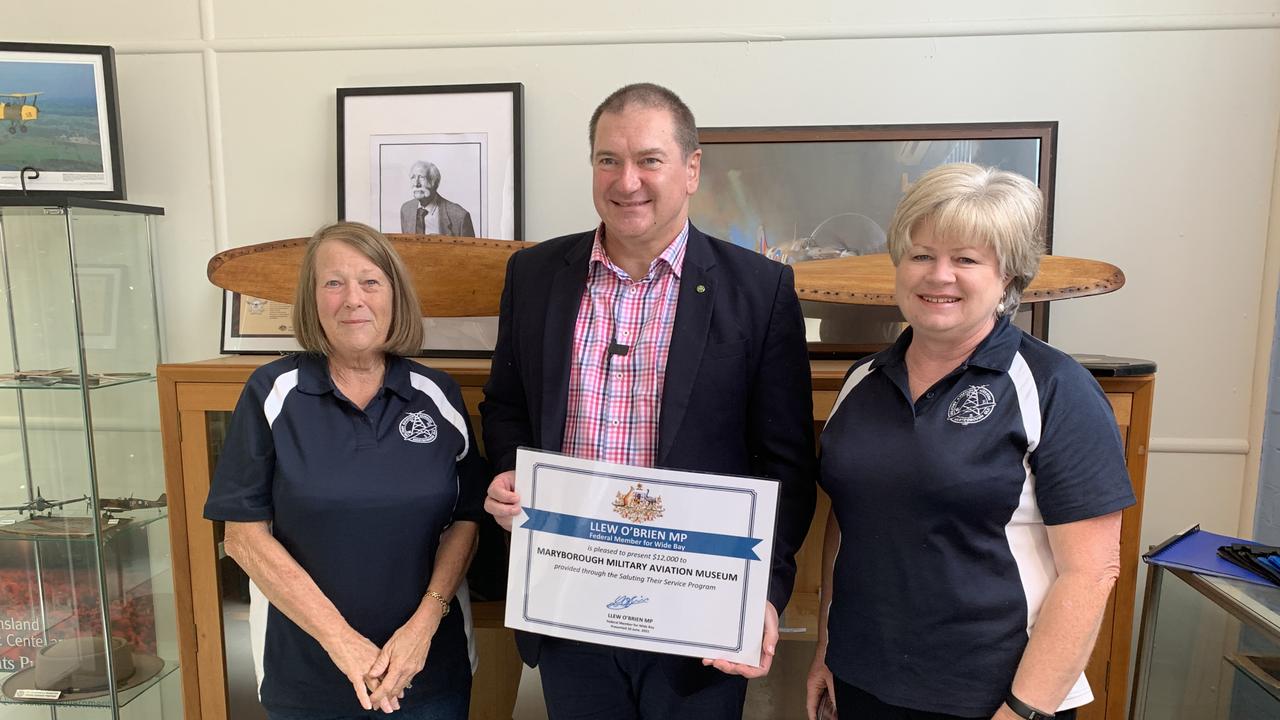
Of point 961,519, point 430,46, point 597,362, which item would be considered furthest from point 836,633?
point 430,46

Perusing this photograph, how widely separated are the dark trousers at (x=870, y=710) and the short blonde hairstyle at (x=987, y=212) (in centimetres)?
76

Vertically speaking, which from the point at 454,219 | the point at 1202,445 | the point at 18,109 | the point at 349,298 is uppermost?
the point at 18,109

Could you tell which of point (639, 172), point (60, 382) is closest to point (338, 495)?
point (639, 172)

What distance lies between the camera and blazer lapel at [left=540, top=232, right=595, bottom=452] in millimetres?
1369

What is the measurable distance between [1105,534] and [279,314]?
7.55ft

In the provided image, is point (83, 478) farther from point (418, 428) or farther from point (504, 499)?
point (504, 499)

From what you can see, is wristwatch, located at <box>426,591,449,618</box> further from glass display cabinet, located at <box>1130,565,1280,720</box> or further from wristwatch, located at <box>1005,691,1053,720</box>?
glass display cabinet, located at <box>1130,565,1280,720</box>

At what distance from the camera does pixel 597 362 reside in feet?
4.54

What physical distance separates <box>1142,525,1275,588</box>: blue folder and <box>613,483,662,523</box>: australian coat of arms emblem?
48.2 inches

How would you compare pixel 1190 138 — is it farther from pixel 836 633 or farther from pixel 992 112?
pixel 836 633

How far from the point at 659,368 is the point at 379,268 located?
0.64 metres

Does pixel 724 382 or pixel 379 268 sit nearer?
pixel 724 382

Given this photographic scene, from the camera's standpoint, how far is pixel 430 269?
1969 millimetres
